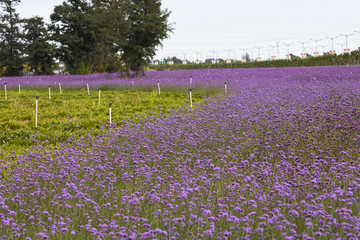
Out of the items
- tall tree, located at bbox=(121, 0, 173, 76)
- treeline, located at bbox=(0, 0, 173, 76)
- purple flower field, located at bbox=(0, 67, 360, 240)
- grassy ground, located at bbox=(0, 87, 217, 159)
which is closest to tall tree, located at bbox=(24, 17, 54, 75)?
treeline, located at bbox=(0, 0, 173, 76)

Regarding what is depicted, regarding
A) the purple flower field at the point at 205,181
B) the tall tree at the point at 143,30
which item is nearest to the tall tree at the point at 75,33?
the tall tree at the point at 143,30

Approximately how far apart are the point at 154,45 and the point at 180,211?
95.0 ft

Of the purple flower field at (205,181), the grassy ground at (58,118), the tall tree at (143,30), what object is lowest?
the purple flower field at (205,181)

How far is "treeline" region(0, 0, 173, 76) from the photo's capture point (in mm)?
30484

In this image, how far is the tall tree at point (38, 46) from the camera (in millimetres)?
42469

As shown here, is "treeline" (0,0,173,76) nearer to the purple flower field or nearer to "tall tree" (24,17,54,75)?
"tall tree" (24,17,54,75)

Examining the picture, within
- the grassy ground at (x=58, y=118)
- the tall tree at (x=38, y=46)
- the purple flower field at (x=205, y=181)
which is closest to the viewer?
the purple flower field at (x=205, y=181)

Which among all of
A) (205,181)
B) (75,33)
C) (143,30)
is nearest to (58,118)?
(205,181)

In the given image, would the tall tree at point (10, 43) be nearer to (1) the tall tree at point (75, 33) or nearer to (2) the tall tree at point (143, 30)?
(1) the tall tree at point (75, 33)

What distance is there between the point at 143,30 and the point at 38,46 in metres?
18.8

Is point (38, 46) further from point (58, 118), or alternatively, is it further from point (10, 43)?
point (58, 118)

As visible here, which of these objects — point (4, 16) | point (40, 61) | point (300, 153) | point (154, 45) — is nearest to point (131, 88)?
point (154, 45)

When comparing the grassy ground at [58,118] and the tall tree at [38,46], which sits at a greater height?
the tall tree at [38,46]

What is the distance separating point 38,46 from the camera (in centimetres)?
4284
